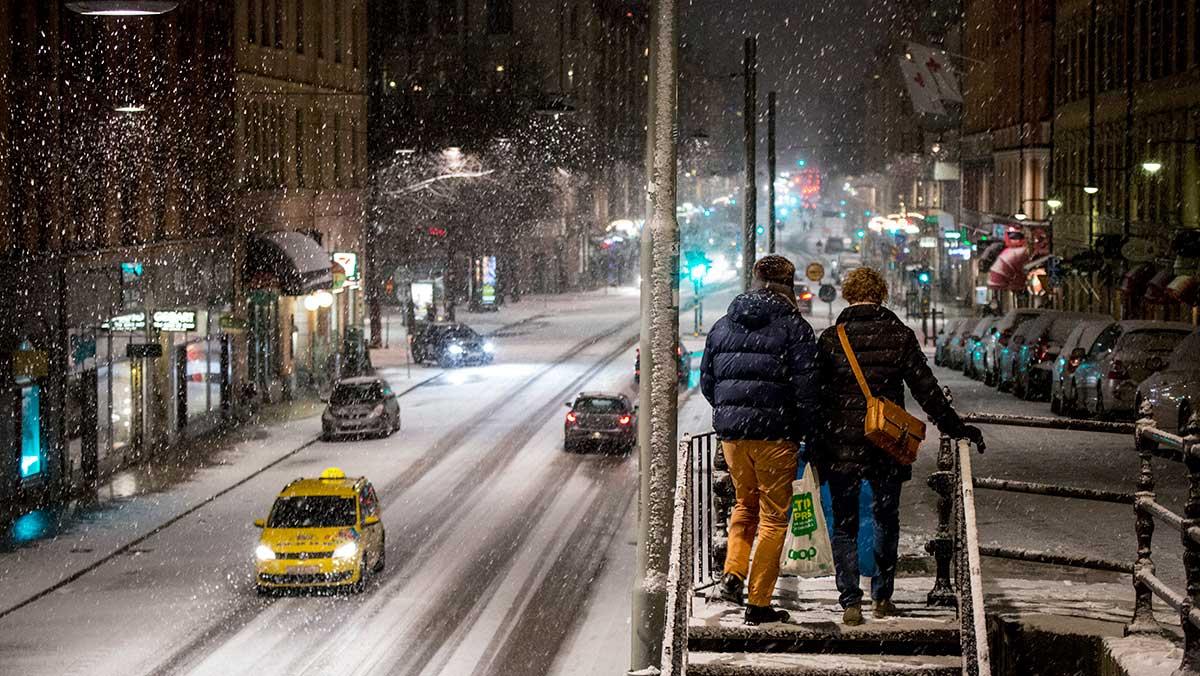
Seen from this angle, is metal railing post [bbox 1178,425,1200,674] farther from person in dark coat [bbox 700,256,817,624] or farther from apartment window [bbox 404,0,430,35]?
apartment window [bbox 404,0,430,35]

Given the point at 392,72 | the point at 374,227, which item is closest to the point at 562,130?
the point at 392,72

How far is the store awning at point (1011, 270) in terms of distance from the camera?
67938 mm

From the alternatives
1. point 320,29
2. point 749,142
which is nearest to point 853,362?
point 749,142

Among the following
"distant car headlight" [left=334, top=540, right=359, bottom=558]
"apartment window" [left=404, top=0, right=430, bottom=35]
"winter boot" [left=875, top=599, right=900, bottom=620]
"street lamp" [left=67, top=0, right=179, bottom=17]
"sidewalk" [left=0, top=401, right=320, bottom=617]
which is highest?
"apartment window" [left=404, top=0, right=430, bottom=35]

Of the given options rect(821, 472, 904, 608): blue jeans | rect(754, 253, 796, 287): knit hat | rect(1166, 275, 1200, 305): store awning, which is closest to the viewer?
rect(821, 472, 904, 608): blue jeans

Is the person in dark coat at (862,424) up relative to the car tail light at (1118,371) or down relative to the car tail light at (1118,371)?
up

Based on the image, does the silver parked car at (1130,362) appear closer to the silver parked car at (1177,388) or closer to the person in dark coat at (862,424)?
the silver parked car at (1177,388)

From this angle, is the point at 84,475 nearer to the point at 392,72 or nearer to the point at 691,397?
the point at 691,397

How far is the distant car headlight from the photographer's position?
901 inches

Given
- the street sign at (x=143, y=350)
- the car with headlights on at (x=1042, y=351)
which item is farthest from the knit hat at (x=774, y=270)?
the car with headlights on at (x=1042, y=351)

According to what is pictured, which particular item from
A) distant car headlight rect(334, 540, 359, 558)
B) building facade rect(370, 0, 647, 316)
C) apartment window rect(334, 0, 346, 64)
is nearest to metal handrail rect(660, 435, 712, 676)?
distant car headlight rect(334, 540, 359, 558)

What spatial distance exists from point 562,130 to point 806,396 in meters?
88.7

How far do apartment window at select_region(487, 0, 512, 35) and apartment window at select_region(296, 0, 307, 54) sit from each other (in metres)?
44.9

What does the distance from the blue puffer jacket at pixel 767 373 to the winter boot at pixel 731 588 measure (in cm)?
75
